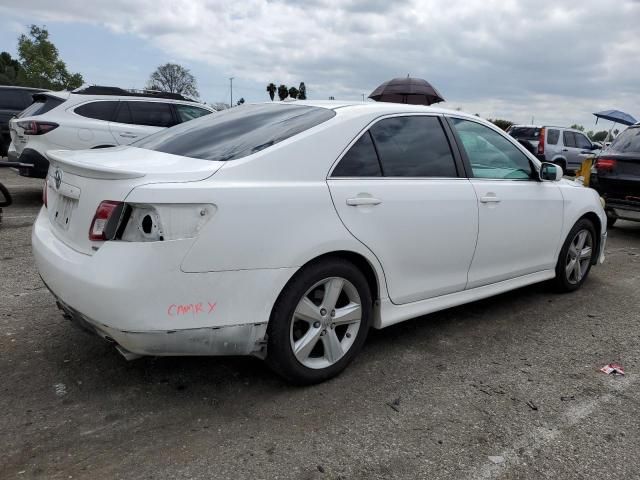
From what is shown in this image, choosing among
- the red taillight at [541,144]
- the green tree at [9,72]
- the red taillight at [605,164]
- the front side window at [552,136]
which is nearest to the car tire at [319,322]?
the red taillight at [605,164]

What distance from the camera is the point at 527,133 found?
18.9 m

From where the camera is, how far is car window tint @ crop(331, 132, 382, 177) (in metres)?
3.05

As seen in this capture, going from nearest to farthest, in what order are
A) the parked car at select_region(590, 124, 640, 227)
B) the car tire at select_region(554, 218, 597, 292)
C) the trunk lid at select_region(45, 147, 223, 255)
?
the trunk lid at select_region(45, 147, 223, 255)
the car tire at select_region(554, 218, 597, 292)
the parked car at select_region(590, 124, 640, 227)

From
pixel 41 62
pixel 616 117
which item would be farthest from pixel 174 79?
pixel 616 117

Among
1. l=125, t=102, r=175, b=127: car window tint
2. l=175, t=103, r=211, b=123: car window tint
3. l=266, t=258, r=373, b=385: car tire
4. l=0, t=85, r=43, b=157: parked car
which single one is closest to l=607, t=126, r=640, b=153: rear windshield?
l=266, t=258, r=373, b=385: car tire

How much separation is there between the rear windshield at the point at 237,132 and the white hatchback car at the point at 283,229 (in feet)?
0.05

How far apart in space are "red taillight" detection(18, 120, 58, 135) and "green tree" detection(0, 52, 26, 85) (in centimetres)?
5601

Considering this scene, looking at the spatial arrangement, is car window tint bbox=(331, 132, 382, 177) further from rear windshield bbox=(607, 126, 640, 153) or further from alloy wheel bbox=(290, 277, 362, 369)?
rear windshield bbox=(607, 126, 640, 153)

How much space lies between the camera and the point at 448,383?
3.16 metres

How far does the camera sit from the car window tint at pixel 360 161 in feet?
10.0

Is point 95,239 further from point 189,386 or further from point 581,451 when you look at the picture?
point 581,451

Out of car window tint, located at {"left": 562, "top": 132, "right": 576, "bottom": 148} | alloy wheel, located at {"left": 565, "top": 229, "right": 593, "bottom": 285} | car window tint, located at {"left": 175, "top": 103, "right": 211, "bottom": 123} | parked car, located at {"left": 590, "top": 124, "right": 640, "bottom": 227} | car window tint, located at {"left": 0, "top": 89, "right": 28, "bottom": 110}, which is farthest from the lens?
car window tint, located at {"left": 562, "top": 132, "right": 576, "bottom": 148}

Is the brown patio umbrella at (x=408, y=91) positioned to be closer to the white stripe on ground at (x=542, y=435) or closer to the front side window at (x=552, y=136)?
the front side window at (x=552, y=136)

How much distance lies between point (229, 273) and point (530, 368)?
6.66 feet
